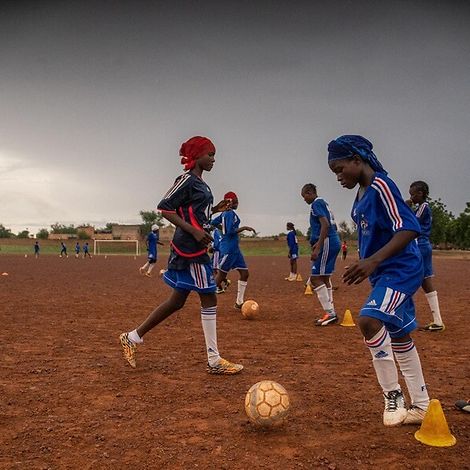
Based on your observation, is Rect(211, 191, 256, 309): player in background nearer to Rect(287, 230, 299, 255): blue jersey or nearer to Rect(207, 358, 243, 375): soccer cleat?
Rect(207, 358, 243, 375): soccer cleat

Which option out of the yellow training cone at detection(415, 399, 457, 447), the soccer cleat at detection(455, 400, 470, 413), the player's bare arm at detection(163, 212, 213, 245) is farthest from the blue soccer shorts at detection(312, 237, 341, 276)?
the yellow training cone at detection(415, 399, 457, 447)

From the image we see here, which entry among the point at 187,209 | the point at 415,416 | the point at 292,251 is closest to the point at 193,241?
the point at 187,209

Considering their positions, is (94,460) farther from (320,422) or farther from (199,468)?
(320,422)

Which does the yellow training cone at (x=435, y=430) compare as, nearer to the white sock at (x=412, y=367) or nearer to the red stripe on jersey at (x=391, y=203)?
the white sock at (x=412, y=367)

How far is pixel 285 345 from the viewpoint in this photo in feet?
22.2

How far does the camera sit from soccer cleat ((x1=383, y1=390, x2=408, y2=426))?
12.2 feet

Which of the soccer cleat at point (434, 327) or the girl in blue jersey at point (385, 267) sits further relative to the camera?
the soccer cleat at point (434, 327)

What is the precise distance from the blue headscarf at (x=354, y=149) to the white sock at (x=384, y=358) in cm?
130

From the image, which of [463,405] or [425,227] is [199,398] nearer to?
[463,405]

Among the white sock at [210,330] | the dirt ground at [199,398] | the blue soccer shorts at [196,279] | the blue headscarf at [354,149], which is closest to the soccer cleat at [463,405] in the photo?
the dirt ground at [199,398]

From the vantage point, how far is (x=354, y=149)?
3.89 metres

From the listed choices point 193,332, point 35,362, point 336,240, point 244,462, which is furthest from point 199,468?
point 336,240

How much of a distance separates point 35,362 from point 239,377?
94.3 inches

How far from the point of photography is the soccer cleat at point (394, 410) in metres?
3.72
